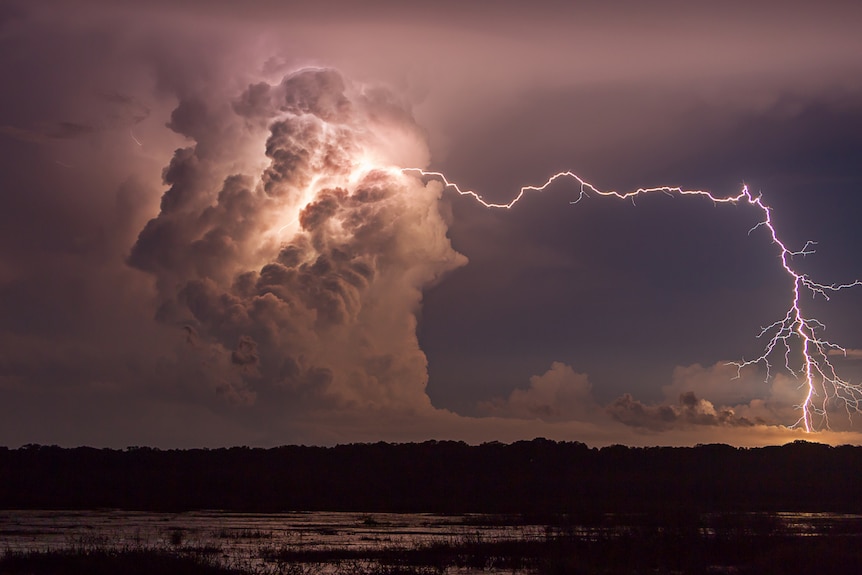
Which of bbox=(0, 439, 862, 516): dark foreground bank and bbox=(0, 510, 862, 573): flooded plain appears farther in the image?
bbox=(0, 439, 862, 516): dark foreground bank

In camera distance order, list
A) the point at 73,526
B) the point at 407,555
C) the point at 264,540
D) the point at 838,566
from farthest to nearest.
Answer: the point at 73,526 < the point at 264,540 < the point at 407,555 < the point at 838,566

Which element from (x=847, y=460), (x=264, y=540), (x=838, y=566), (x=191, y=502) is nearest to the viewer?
(x=838, y=566)

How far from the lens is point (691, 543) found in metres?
43.3

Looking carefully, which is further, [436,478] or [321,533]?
[436,478]

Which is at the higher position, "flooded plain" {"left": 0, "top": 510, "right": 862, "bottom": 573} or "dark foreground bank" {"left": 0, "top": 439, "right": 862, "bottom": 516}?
"dark foreground bank" {"left": 0, "top": 439, "right": 862, "bottom": 516}

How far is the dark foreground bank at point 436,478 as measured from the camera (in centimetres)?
10381

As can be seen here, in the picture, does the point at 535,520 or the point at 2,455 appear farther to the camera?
the point at 2,455

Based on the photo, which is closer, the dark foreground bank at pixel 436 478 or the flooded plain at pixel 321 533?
the flooded plain at pixel 321 533

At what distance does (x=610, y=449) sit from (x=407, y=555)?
361 ft

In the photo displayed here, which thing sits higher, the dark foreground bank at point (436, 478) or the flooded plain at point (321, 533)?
the dark foreground bank at point (436, 478)

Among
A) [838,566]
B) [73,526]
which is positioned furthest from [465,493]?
[838,566]

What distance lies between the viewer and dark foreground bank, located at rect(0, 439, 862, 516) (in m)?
104

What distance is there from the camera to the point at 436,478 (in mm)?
131375

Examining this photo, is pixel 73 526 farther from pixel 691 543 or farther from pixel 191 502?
pixel 191 502
